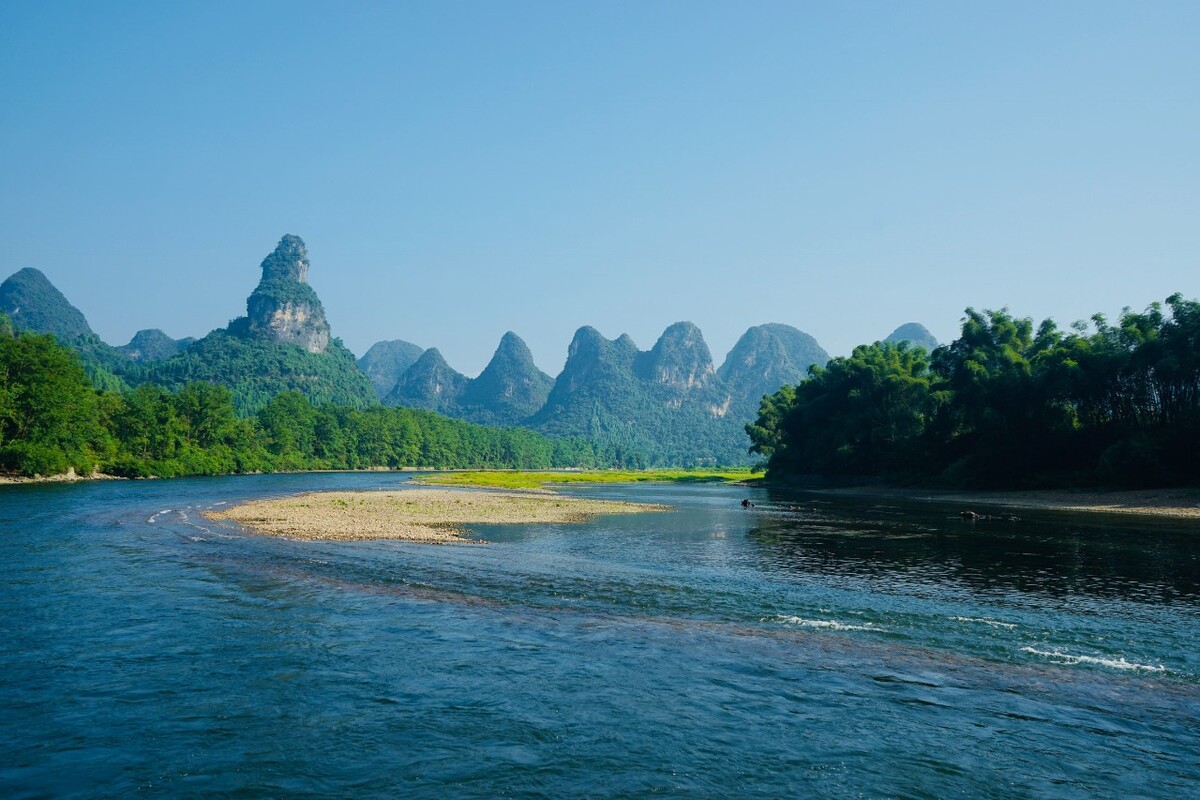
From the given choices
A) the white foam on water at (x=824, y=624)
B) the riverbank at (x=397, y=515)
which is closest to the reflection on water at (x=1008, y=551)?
the white foam on water at (x=824, y=624)

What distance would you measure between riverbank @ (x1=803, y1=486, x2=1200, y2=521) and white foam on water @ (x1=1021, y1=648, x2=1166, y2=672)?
49.2 m

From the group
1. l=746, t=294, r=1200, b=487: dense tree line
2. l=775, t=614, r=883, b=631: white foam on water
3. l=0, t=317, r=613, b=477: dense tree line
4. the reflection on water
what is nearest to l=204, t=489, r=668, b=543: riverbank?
the reflection on water

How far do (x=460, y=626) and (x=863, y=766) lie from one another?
1245 centimetres

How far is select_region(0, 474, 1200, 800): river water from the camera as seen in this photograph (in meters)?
11.7

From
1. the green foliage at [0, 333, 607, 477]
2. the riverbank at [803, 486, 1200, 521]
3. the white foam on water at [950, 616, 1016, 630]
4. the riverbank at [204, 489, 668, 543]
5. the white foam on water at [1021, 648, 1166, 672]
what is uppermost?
the green foliage at [0, 333, 607, 477]

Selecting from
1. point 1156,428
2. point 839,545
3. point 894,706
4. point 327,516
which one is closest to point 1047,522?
point 839,545

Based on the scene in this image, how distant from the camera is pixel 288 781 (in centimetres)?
1125

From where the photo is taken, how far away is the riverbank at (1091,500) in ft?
204

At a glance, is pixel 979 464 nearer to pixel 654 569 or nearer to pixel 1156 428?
pixel 1156 428

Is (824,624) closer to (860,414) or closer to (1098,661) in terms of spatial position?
(1098,661)

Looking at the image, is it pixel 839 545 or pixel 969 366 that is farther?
pixel 969 366

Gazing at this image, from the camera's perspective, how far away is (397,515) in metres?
53.8

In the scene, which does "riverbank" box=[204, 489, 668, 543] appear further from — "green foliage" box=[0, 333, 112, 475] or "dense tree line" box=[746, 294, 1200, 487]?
"green foliage" box=[0, 333, 112, 475]

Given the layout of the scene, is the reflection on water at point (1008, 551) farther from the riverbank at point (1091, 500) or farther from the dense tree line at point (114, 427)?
the dense tree line at point (114, 427)
